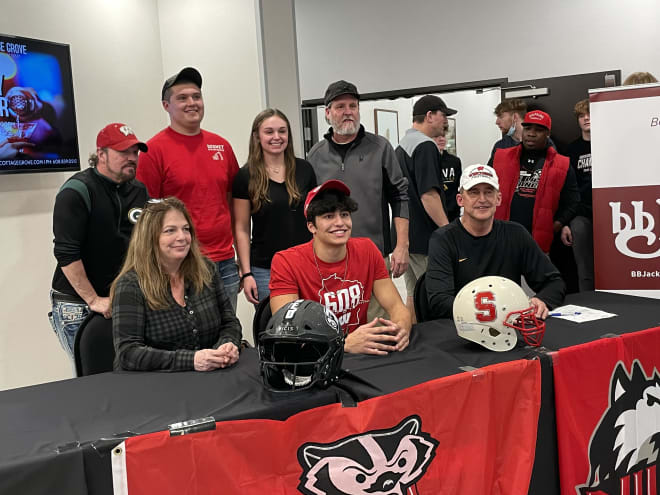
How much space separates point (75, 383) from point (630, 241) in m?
2.65

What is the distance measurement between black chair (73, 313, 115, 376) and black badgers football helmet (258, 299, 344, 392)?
31.9 inches

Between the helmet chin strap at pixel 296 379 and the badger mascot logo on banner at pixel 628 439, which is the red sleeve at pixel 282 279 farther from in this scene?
the badger mascot logo on banner at pixel 628 439

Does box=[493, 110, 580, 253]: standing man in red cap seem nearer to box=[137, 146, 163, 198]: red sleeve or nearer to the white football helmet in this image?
the white football helmet

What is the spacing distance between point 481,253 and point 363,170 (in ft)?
2.60

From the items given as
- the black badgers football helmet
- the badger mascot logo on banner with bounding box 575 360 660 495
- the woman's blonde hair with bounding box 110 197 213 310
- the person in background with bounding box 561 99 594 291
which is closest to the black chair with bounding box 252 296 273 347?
the woman's blonde hair with bounding box 110 197 213 310

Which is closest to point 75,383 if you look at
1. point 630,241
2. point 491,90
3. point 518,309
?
point 518,309

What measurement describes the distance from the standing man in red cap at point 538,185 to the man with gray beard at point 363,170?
35.4 inches

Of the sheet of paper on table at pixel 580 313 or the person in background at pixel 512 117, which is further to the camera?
the person in background at pixel 512 117

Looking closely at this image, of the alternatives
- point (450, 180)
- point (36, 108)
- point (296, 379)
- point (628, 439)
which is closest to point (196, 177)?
point (36, 108)

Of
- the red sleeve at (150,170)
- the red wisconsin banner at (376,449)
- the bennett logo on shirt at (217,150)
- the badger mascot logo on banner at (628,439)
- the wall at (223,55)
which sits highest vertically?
the wall at (223,55)

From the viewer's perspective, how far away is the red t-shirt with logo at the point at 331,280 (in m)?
2.54

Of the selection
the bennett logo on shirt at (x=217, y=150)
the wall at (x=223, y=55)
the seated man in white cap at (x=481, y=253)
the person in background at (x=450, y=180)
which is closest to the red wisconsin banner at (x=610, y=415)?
the seated man in white cap at (x=481, y=253)

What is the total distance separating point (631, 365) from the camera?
2289 mm

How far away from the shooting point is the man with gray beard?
331 cm
